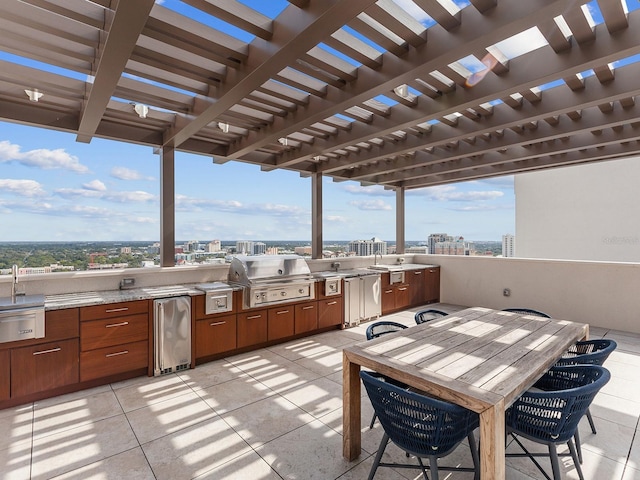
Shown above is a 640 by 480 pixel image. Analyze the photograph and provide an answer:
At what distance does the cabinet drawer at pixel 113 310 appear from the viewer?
2902 mm

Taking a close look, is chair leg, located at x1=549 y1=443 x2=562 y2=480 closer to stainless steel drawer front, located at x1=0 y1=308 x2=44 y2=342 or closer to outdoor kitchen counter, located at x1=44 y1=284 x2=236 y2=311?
outdoor kitchen counter, located at x1=44 y1=284 x2=236 y2=311

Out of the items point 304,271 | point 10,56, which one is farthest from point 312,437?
point 10,56

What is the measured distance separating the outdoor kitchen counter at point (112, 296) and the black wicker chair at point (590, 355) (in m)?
3.18

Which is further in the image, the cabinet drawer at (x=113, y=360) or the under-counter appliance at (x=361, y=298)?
the under-counter appliance at (x=361, y=298)

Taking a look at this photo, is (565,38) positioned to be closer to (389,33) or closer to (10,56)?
(389,33)

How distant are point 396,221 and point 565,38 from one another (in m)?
5.15

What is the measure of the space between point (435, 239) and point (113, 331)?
6.19 meters

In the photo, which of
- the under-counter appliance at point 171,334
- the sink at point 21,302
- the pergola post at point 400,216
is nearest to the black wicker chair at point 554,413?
the under-counter appliance at point 171,334

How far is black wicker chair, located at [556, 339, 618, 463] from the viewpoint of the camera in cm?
202

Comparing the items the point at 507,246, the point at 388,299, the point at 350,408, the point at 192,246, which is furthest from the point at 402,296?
the point at 350,408

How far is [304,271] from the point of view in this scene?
466 centimetres

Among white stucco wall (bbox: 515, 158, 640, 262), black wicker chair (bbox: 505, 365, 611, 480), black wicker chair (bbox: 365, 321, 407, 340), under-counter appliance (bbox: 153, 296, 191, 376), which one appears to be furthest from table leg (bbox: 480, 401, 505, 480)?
white stucco wall (bbox: 515, 158, 640, 262)

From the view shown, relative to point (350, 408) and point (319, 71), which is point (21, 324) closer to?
point (350, 408)

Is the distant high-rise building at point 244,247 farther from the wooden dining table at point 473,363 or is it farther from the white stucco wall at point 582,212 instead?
the white stucco wall at point 582,212
